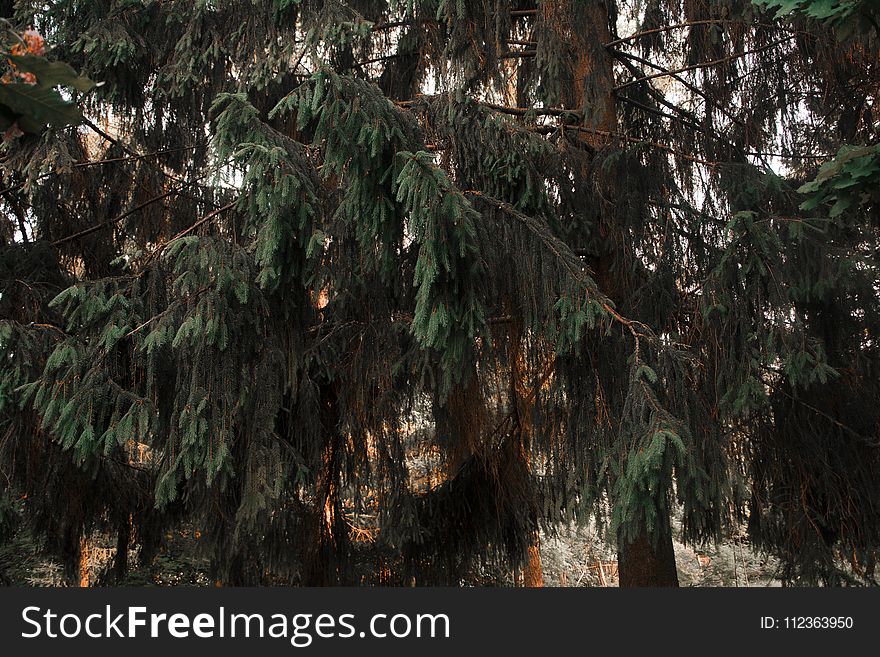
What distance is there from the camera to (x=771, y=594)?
4.73m

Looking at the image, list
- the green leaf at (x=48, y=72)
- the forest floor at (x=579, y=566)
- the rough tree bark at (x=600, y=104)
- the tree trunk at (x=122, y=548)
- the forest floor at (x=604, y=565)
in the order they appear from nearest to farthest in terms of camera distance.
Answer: the green leaf at (x=48, y=72), the rough tree bark at (x=600, y=104), the tree trunk at (x=122, y=548), the forest floor at (x=579, y=566), the forest floor at (x=604, y=565)

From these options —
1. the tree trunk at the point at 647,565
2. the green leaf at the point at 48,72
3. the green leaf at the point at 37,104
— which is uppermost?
the green leaf at the point at 48,72

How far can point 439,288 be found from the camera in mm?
3908

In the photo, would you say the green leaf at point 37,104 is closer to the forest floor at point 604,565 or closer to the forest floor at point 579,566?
the forest floor at point 579,566

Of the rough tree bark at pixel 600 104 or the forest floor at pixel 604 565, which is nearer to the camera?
the rough tree bark at pixel 600 104

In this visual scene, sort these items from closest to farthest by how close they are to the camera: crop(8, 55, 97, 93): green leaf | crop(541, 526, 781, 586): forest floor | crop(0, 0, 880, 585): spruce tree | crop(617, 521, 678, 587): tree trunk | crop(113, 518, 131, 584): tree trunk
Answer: crop(8, 55, 97, 93): green leaf → crop(0, 0, 880, 585): spruce tree → crop(617, 521, 678, 587): tree trunk → crop(113, 518, 131, 584): tree trunk → crop(541, 526, 781, 586): forest floor

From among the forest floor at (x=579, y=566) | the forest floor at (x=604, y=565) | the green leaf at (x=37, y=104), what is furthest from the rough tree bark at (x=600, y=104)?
→ the forest floor at (x=604, y=565)

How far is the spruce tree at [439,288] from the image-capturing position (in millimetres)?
4035

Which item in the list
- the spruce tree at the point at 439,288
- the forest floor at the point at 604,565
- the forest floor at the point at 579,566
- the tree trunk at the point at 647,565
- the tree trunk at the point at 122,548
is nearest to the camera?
the spruce tree at the point at 439,288

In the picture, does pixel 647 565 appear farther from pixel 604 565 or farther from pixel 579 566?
pixel 604 565

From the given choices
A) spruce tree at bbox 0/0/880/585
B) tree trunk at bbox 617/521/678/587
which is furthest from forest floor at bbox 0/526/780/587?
tree trunk at bbox 617/521/678/587

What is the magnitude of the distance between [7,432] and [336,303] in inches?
79.7

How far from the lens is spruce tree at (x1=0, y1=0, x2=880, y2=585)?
4035 millimetres

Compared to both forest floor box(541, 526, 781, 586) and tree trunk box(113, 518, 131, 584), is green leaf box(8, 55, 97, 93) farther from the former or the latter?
forest floor box(541, 526, 781, 586)
